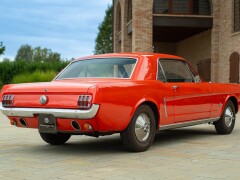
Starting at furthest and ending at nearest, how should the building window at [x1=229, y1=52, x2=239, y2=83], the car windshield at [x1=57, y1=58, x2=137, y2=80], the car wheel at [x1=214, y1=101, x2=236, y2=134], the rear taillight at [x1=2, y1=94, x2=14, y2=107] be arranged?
the building window at [x1=229, y1=52, x2=239, y2=83] < the car wheel at [x1=214, y1=101, x2=236, y2=134] < the car windshield at [x1=57, y1=58, x2=137, y2=80] < the rear taillight at [x1=2, y1=94, x2=14, y2=107]

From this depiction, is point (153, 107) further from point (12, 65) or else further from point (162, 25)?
point (12, 65)

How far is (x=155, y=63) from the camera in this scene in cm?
770

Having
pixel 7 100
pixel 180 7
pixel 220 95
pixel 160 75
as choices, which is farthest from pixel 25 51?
pixel 7 100

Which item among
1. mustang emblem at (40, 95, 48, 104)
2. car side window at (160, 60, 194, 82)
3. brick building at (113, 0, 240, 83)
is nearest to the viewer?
mustang emblem at (40, 95, 48, 104)

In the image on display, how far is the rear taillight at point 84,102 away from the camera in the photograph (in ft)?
20.3

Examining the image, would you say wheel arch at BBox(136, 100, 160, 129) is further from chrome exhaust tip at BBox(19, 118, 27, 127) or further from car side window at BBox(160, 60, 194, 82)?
chrome exhaust tip at BBox(19, 118, 27, 127)

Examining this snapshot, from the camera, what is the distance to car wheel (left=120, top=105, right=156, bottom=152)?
676cm

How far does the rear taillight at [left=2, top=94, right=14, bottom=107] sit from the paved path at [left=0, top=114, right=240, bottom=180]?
0.74 metres

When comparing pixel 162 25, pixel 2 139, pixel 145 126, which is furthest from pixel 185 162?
pixel 162 25

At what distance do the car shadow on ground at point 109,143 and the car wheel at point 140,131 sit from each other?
314 millimetres

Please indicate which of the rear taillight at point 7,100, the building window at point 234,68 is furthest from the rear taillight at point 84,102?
the building window at point 234,68

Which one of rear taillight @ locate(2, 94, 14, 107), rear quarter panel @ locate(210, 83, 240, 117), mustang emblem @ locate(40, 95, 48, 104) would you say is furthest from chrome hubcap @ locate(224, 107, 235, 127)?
rear taillight @ locate(2, 94, 14, 107)

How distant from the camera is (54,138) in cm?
798

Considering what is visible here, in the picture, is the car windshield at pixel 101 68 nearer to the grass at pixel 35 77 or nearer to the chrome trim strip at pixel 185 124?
the chrome trim strip at pixel 185 124
